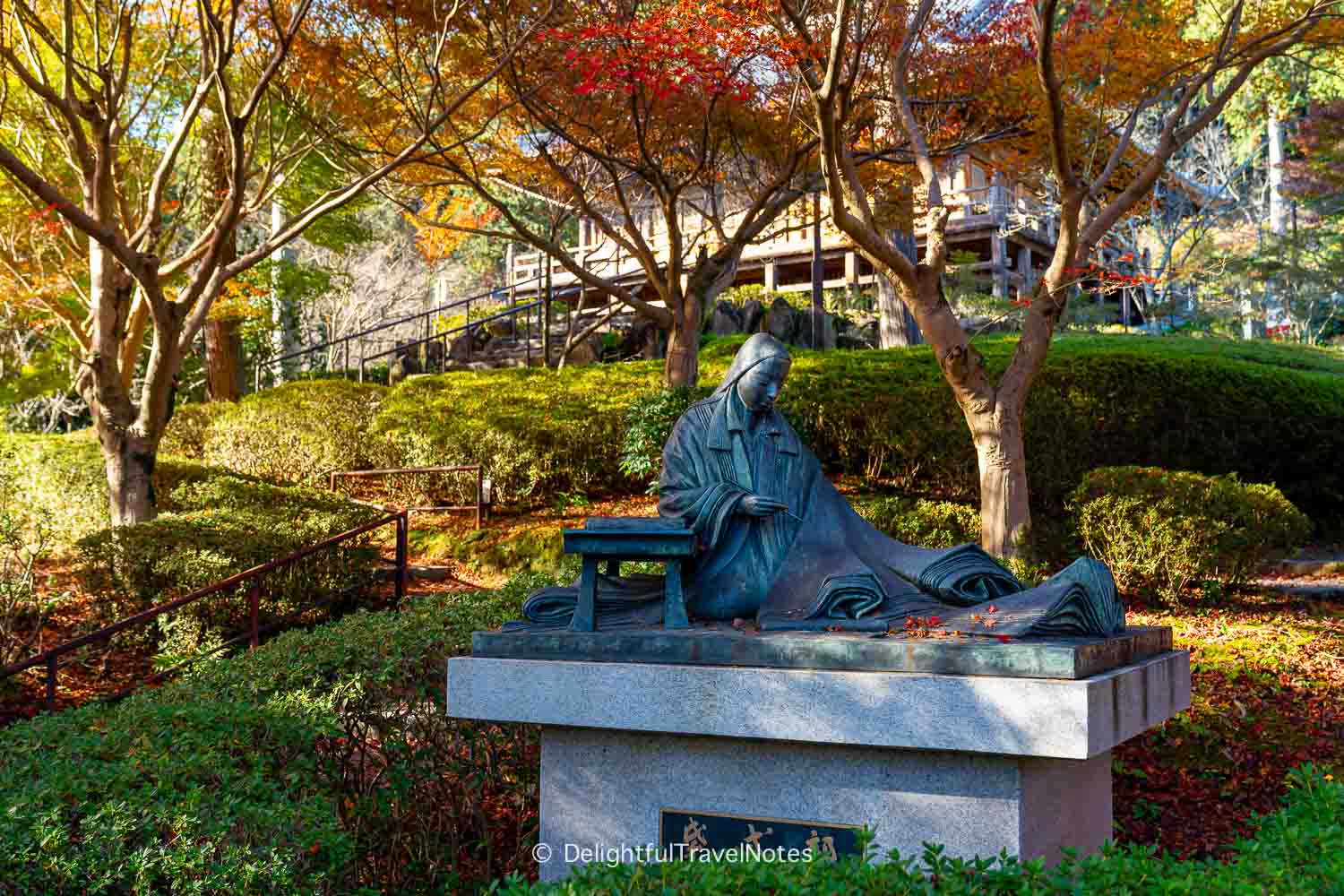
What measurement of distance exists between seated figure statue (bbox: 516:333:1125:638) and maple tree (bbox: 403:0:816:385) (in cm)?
630

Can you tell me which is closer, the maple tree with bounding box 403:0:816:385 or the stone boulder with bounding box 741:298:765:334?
the maple tree with bounding box 403:0:816:385

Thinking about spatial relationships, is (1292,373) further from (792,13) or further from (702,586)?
(702,586)

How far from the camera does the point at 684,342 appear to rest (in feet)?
46.1

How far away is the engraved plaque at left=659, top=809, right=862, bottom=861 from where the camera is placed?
4047 millimetres

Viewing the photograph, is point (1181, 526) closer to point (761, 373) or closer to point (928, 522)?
point (928, 522)

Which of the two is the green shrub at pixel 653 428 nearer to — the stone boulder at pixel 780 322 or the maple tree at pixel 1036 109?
the maple tree at pixel 1036 109

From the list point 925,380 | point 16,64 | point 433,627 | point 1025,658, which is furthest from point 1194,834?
point 16,64

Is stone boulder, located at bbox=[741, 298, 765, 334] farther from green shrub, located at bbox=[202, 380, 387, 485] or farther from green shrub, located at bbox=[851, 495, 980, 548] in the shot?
green shrub, located at bbox=[851, 495, 980, 548]

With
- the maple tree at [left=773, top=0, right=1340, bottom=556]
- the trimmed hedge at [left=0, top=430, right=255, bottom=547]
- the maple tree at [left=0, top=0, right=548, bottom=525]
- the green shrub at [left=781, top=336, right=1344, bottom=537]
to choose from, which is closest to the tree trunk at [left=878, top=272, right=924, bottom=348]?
the green shrub at [left=781, top=336, right=1344, bottom=537]

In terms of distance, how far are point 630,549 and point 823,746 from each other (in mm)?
1042

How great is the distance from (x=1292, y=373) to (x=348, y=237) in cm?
1582

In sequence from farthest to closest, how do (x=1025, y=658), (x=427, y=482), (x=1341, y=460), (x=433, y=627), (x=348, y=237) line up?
(x=348, y=237) < (x=427, y=482) < (x=1341, y=460) < (x=433, y=627) < (x=1025, y=658)

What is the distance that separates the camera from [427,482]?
15.8m

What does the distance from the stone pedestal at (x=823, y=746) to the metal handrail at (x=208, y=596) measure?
3.28m
